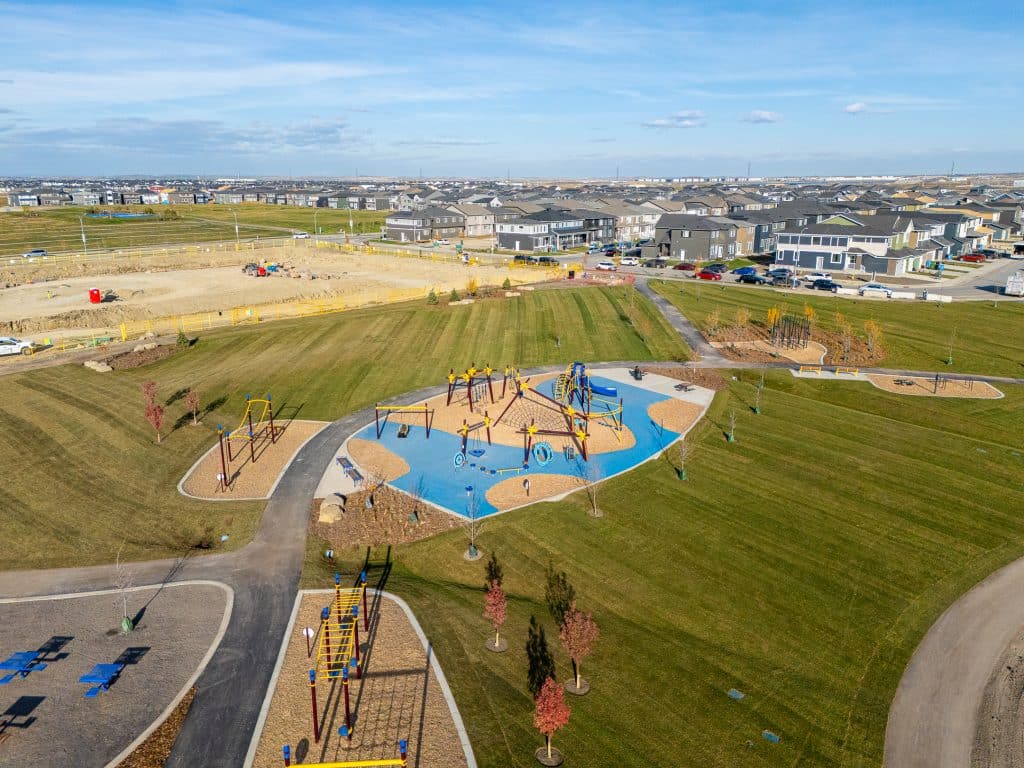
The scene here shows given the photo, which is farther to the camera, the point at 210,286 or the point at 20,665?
the point at 210,286

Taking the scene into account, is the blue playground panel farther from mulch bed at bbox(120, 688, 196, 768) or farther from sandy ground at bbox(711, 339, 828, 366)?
sandy ground at bbox(711, 339, 828, 366)

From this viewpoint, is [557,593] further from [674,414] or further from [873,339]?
[873,339]

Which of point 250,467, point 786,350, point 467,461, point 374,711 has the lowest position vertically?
point 374,711

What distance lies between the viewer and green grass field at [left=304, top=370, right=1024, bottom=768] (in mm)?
21000

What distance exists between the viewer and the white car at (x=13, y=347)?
6141 cm

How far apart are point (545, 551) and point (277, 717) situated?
13.9m

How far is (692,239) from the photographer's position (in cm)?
11531

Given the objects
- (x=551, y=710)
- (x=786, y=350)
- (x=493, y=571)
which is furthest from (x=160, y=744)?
(x=786, y=350)

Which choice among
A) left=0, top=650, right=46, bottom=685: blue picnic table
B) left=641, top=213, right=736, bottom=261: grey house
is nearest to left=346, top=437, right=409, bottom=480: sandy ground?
left=0, top=650, right=46, bottom=685: blue picnic table

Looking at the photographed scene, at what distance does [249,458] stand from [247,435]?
394 centimetres

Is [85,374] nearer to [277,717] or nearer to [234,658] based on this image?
[234,658]

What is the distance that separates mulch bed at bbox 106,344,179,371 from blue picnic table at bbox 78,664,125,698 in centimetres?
4103

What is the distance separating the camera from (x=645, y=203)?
15738cm

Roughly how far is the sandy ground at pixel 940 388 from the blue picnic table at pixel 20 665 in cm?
5614
